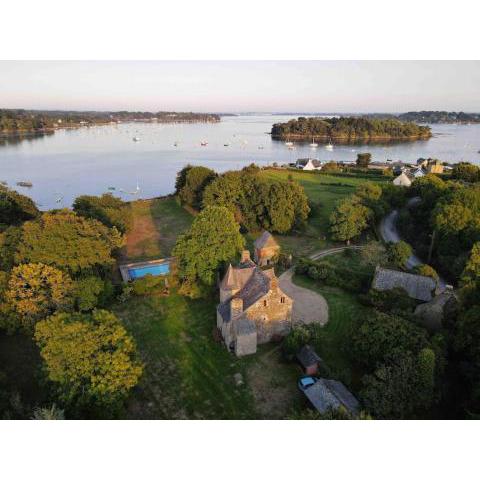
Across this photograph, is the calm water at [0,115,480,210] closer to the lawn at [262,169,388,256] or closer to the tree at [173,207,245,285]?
the lawn at [262,169,388,256]

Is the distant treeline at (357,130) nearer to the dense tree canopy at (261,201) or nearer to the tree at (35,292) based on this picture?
the dense tree canopy at (261,201)

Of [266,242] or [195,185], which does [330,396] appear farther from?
[195,185]

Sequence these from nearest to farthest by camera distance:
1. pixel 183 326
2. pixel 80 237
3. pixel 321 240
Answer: pixel 183 326 → pixel 80 237 → pixel 321 240

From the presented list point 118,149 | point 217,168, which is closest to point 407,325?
point 217,168

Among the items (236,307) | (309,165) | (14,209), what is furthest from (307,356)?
(309,165)

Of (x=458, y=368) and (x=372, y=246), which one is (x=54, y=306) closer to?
(x=458, y=368)

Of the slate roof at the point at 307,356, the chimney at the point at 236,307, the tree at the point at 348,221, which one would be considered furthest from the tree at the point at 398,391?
the tree at the point at 348,221
